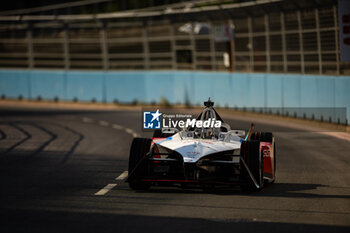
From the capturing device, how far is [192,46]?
118 feet

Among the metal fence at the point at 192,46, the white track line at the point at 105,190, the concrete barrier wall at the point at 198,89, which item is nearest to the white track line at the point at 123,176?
the white track line at the point at 105,190

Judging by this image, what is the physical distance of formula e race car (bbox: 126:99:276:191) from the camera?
11805 mm

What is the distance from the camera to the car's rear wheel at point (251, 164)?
11.8 meters

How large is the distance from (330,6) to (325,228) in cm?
1697

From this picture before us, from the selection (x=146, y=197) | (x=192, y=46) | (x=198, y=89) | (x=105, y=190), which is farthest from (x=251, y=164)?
(x=192, y=46)

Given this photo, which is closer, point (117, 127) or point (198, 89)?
point (117, 127)

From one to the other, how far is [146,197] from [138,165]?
74 cm

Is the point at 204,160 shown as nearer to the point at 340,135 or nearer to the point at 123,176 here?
the point at 123,176

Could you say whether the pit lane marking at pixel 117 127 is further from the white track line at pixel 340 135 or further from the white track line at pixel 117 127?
the white track line at pixel 340 135

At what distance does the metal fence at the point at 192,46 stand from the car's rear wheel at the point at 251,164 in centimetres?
1205

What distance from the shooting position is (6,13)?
66.2 m

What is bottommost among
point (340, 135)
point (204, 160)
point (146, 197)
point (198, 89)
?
point (146, 197)

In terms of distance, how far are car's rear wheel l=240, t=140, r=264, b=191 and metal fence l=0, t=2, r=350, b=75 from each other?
39.5 ft

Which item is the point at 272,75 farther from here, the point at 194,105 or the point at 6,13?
the point at 6,13
